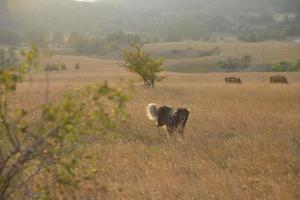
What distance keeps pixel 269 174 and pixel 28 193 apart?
151 inches

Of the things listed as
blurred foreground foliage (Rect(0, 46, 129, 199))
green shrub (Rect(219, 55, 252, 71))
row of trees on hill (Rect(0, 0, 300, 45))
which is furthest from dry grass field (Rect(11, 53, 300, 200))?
row of trees on hill (Rect(0, 0, 300, 45))

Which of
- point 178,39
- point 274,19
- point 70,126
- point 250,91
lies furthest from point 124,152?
point 274,19

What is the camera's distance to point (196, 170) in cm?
771

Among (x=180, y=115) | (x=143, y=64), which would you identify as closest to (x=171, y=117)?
(x=180, y=115)

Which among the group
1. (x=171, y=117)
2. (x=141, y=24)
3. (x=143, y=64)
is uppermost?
(x=141, y=24)

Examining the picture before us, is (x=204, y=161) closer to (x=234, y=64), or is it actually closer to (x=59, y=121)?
(x=59, y=121)

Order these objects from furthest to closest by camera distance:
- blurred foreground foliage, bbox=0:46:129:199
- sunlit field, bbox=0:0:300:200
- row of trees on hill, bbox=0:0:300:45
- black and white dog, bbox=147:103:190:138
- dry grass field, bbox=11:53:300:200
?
row of trees on hill, bbox=0:0:300:45 → black and white dog, bbox=147:103:190:138 → dry grass field, bbox=11:53:300:200 → sunlit field, bbox=0:0:300:200 → blurred foreground foliage, bbox=0:46:129:199

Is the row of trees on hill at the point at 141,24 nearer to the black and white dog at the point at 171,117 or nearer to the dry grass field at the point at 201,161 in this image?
the dry grass field at the point at 201,161

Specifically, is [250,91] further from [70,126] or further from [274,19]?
[274,19]

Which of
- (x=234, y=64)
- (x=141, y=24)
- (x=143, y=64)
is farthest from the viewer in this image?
(x=141, y=24)

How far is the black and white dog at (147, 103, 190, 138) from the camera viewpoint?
420 inches

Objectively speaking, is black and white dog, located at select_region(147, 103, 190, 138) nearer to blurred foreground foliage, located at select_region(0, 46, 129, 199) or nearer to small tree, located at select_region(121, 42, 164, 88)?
blurred foreground foliage, located at select_region(0, 46, 129, 199)

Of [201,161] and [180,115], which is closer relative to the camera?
[201,161]

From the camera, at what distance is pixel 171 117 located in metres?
10.7
